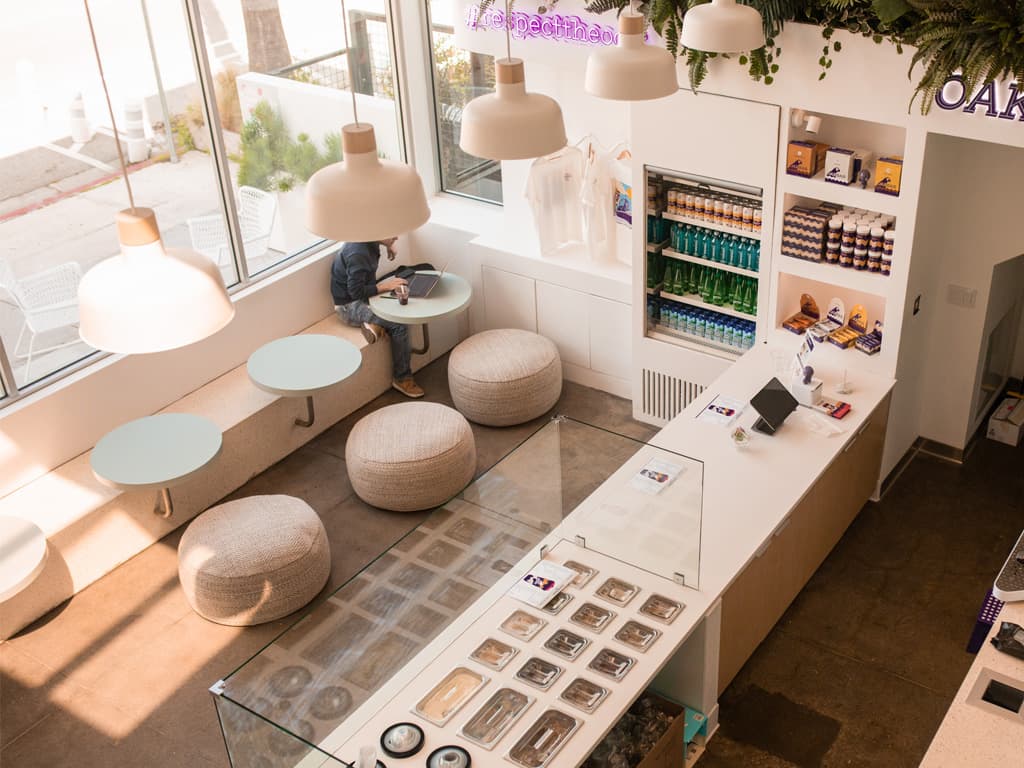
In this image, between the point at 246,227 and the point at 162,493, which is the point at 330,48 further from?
the point at 162,493

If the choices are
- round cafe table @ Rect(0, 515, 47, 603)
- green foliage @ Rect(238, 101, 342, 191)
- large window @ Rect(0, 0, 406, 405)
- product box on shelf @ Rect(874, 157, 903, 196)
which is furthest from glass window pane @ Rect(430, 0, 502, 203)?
round cafe table @ Rect(0, 515, 47, 603)

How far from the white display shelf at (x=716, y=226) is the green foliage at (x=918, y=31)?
3.36 feet

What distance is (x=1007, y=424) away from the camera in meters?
7.29

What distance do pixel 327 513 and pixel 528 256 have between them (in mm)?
2402

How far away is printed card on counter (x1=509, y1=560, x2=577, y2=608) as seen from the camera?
195 inches

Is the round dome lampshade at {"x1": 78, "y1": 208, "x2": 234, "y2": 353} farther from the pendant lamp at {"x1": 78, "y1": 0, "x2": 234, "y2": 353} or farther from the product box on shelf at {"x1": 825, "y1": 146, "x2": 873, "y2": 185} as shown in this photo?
the product box on shelf at {"x1": 825, "y1": 146, "x2": 873, "y2": 185}

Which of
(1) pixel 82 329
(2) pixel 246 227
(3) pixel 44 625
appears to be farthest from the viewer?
(2) pixel 246 227

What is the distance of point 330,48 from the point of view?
26.6 feet

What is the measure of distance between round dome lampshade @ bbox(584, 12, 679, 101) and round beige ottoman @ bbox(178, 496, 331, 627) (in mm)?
3083

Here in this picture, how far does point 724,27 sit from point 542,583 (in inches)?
102

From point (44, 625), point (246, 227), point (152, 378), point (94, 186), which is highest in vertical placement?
point (94, 186)

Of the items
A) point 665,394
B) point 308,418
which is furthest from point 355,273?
point 665,394

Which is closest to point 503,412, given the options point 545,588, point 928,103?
point 545,588

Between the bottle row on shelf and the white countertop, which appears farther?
the bottle row on shelf
